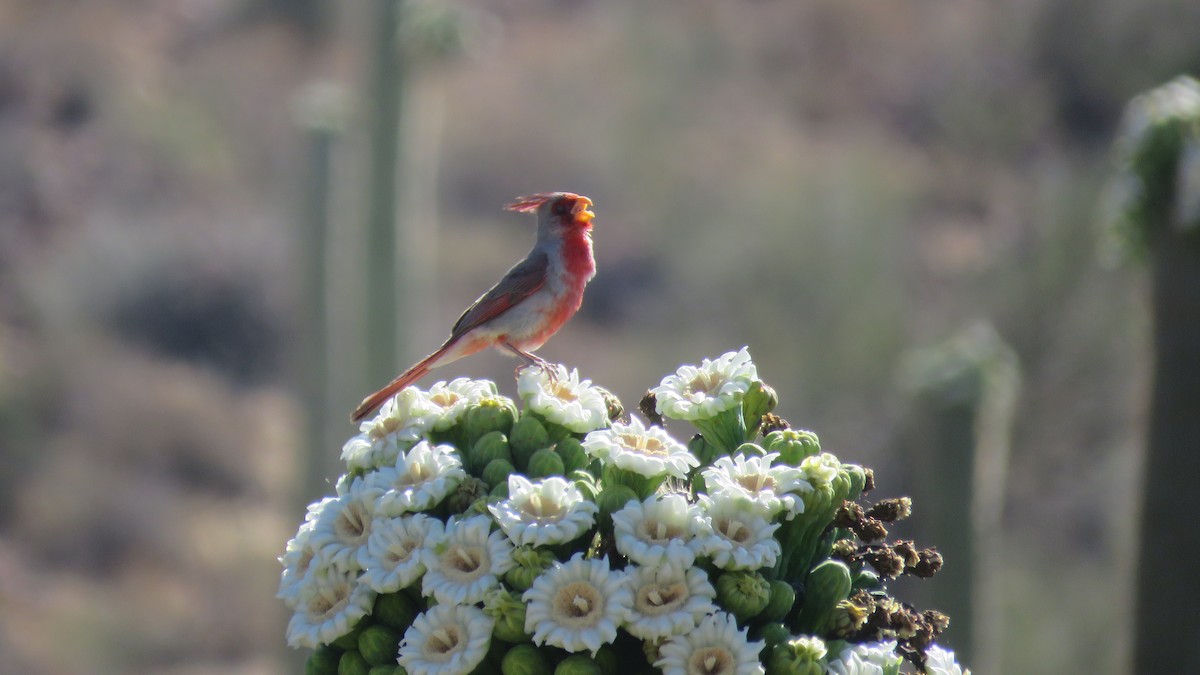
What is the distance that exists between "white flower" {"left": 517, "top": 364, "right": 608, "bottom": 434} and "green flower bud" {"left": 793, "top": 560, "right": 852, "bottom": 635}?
594mm

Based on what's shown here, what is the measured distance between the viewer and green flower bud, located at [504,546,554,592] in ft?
9.04

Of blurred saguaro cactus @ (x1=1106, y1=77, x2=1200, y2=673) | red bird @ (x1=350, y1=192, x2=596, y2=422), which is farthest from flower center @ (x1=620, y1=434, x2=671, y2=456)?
blurred saguaro cactus @ (x1=1106, y1=77, x2=1200, y2=673)

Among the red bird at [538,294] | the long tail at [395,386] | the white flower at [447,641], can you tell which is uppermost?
the red bird at [538,294]

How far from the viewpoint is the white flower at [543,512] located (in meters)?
2.73

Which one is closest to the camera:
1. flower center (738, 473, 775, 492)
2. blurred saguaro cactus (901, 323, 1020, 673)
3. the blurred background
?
flower center (738, 473, 775, 492)

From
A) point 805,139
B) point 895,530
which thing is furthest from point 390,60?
point 805,139

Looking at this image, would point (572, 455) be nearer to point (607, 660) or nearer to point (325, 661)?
point (607, 660)

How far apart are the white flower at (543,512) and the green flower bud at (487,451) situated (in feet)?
0.82

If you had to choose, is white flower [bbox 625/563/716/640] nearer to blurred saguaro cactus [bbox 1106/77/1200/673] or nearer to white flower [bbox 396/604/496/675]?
white flower [bbox 396/604/496/675]

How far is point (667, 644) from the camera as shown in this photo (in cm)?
269

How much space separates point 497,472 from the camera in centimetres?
302

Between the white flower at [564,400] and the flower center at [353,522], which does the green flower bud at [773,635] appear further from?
the flower center at [353,522]

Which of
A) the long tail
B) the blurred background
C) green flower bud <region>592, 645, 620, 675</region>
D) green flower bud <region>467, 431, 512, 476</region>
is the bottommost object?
green flower bud <region>592, 645, 620, 675</region>

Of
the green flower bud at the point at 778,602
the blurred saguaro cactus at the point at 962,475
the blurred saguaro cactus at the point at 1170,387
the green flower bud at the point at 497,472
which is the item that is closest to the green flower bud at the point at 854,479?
the green flower bud at the point at 778,602
